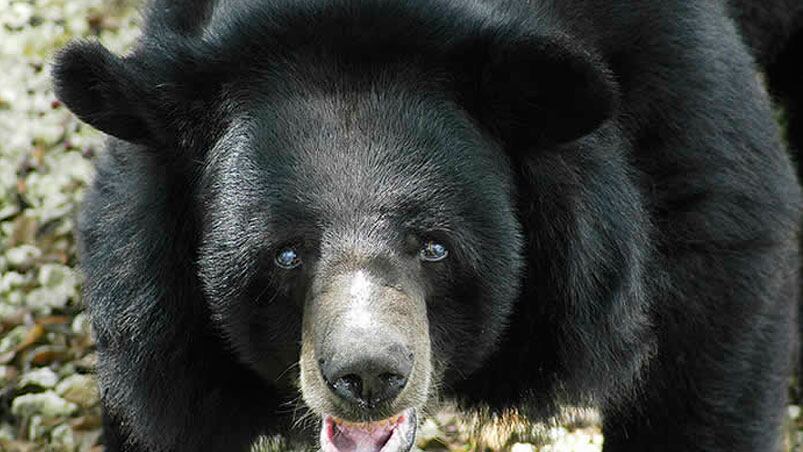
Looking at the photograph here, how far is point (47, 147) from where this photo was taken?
8.93 m

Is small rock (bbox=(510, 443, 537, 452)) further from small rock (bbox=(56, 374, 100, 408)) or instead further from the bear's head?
small rock (bbox=(56, 374, 100, 408))

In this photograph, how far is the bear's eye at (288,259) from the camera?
4.80 meters

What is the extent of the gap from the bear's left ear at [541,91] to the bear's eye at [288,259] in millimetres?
731

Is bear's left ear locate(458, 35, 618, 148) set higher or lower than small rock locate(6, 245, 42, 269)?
higher

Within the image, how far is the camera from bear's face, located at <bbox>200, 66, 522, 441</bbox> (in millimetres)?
4648

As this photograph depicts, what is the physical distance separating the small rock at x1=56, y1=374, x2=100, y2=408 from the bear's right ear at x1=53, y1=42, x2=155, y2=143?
240 centimetres

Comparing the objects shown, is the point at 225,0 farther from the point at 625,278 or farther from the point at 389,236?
the point at 625,278

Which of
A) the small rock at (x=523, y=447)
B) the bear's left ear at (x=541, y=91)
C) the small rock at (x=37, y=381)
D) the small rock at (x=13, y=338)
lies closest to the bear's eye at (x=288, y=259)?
the bear's left ear at (x=541, y=91)

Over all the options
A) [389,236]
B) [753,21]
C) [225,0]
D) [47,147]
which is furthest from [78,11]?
[389,236]

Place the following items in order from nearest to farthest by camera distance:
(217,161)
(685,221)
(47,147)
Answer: (217,161) < (685,221) < (47,147)

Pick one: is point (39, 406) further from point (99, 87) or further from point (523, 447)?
point (99, 87)

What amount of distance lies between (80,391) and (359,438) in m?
2.68

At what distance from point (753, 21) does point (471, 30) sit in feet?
8.69

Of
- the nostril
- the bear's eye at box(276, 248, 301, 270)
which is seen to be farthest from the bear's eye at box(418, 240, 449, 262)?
the nostril
